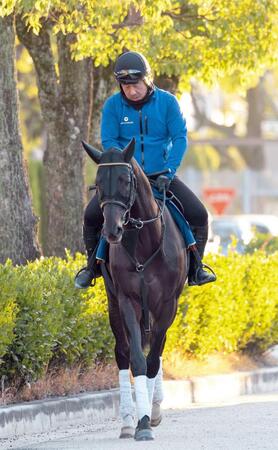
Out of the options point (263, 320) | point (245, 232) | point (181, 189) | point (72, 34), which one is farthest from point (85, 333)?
point (245, 232)

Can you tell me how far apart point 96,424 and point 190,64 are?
19.7ft

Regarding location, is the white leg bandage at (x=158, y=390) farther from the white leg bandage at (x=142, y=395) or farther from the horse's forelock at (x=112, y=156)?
the horse's forelock at (x=112, y=156)

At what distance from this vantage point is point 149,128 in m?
11.1

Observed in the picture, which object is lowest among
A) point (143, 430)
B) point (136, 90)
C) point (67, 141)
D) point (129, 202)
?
point (143, 430)

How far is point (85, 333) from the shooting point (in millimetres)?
12273

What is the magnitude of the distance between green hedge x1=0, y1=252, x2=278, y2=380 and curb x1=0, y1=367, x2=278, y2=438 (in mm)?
394

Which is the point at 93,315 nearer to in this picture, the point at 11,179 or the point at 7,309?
the point at 7,309

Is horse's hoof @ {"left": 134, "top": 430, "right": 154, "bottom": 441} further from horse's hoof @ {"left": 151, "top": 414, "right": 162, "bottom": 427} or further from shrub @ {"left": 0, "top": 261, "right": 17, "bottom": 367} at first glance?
shrub @ {"left": 0, "top": 261, "right": 17, "bottom": 367}

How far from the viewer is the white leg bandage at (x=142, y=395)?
10195mm

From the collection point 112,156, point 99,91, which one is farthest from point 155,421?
point 99,91

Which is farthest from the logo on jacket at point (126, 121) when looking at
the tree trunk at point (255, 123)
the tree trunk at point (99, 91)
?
the tree trunk at point (255, 123)

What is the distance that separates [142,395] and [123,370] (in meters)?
0.95

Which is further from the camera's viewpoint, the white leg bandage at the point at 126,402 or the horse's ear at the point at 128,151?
the white leg bandage at the point at 126,402

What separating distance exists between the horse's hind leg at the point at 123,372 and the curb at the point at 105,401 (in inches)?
24.3
